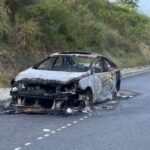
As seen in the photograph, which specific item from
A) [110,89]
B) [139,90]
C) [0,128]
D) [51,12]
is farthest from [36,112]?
[51,12]

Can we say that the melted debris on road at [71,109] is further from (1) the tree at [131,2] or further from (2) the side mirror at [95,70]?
(1) the tree at [131,2]

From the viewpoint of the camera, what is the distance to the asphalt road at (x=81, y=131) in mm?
11414

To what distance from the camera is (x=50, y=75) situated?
648 inches

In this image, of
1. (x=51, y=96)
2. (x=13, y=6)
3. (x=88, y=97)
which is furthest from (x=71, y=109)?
(x=13, y=6)

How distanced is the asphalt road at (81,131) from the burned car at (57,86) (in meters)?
0.47

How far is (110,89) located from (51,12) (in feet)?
45.1

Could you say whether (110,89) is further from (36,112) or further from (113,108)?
(36,112)

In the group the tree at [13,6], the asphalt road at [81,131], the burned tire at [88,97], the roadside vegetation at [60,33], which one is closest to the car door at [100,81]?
the burned tire at [88,97]

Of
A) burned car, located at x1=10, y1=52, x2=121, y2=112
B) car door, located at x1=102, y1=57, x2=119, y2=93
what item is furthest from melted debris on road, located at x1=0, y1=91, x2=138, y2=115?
car door, located at x1=102, y1=57, x2=119, y2=93

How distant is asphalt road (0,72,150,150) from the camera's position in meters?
11.4

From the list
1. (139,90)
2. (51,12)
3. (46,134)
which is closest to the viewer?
(46,134)

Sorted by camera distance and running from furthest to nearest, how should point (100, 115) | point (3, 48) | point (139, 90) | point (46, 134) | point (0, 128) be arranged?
1. point (3, 48)
2. point (139, 90)
3. point (100, 115)
4. point (0, 128)
5. point (46, 134)

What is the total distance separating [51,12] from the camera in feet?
106

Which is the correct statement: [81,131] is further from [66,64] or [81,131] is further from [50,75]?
[66,64]
